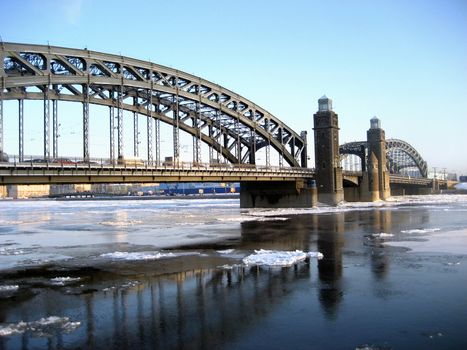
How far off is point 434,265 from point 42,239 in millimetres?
23888

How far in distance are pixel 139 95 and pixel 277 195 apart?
32169 mm

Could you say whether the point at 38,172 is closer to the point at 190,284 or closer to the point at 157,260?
the point at 157,260

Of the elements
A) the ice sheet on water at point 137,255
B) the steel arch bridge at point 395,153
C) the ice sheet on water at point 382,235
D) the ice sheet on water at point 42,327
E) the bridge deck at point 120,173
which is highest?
the steel arch bridge at point 395,153

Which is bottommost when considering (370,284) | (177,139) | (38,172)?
(370,284)

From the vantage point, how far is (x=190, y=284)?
49.5 feet

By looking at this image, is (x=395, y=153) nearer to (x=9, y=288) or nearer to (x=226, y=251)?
(x=226, y=251)

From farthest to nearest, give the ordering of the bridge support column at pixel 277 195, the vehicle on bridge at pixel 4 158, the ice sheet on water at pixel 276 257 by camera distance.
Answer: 1. the bridge support column at pixel 277 195
2. the vehicle on bridge at pixel 4 158
3. the ice sheet on water at pixel 276 257

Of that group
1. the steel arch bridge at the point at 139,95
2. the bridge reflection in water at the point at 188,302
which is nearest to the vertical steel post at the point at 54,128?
the steel arch bridge at the point at 139,95

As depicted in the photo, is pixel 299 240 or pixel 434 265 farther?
pixel 299 240

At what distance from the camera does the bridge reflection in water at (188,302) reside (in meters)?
9.88

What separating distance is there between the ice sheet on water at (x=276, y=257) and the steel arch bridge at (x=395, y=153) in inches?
4327

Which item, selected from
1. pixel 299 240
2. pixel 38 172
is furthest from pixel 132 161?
pixel 299 240

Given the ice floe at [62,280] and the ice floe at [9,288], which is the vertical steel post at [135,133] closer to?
the ice floe at [62,280]

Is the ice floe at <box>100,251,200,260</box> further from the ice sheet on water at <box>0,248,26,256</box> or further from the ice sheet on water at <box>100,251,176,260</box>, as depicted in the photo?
the ice sheet on water at <box>0,248,26,256</box>
